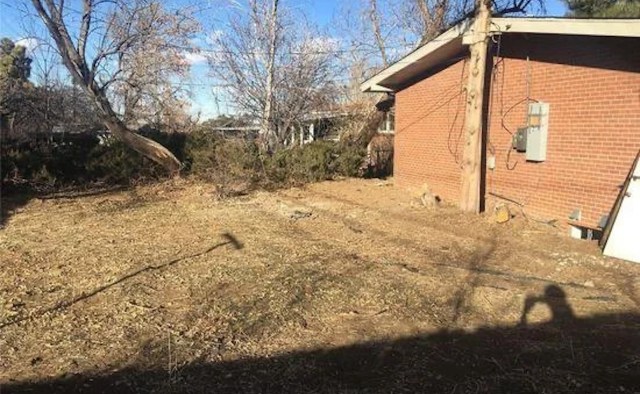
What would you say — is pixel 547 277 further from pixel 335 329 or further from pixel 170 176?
pixel 170 176

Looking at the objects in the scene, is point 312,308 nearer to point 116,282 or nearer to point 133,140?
point 116,282

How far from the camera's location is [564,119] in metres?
9.58

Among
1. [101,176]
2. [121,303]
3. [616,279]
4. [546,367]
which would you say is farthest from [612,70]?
[101,176]

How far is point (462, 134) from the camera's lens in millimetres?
12555

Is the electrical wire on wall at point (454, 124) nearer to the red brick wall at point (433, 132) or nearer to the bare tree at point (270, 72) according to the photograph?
the red brick wall at point (433, 132)

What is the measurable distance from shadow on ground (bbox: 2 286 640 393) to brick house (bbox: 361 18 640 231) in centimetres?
463

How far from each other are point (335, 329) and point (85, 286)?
2916 millimetres

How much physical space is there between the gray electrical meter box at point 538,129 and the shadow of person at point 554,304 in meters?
4.17

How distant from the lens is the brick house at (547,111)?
8.52m

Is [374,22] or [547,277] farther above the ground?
[374,22]

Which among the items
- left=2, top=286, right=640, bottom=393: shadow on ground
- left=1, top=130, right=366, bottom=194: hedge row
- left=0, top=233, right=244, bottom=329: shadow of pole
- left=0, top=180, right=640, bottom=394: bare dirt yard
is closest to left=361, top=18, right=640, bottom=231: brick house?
left=0, top=180, right=640, bottom=394: bare dirt yard

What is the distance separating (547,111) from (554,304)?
5.10 m

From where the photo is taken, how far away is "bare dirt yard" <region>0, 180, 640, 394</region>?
4.07 metres

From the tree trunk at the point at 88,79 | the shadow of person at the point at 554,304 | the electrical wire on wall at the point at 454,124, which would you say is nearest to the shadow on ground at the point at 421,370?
the shadow of person at the point at 554,304
